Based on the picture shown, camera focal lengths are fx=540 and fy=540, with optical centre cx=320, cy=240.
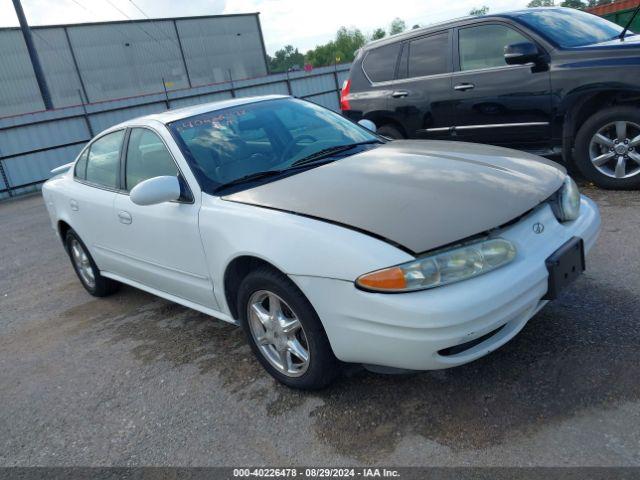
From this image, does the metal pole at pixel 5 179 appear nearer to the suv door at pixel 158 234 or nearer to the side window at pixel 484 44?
the suv door at pixel 158 234

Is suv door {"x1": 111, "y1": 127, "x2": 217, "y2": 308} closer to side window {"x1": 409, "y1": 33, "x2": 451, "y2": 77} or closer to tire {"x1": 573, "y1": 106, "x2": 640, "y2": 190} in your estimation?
side window {"x1": 409, "y1": 33, "x2": 451, "y2": 77}

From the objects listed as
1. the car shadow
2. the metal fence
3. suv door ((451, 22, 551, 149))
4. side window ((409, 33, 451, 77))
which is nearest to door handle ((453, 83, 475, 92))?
suv door ((451, 22, 551, 149))

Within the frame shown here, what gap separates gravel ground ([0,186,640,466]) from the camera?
2.31 meters

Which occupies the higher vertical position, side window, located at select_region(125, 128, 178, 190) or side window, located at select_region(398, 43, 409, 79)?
side window, located at select_region(398, 43, 409, 79)

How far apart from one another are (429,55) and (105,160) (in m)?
3.89

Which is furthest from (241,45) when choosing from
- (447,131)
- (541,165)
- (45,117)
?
(541,165)

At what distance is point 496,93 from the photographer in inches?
222

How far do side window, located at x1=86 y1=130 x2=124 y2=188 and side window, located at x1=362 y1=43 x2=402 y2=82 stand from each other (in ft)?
11.9

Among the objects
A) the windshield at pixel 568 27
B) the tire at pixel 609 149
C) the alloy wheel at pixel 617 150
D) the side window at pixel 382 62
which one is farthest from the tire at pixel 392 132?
the alloy wheel at pixel 617 150

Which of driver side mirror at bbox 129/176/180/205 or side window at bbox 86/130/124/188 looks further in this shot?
side window at bbox 86/130/124/188

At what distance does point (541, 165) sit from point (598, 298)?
2.98 feet

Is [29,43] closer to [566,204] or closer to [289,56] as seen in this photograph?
[566,204]

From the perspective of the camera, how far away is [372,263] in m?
2.29

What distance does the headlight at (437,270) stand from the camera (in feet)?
7.41
